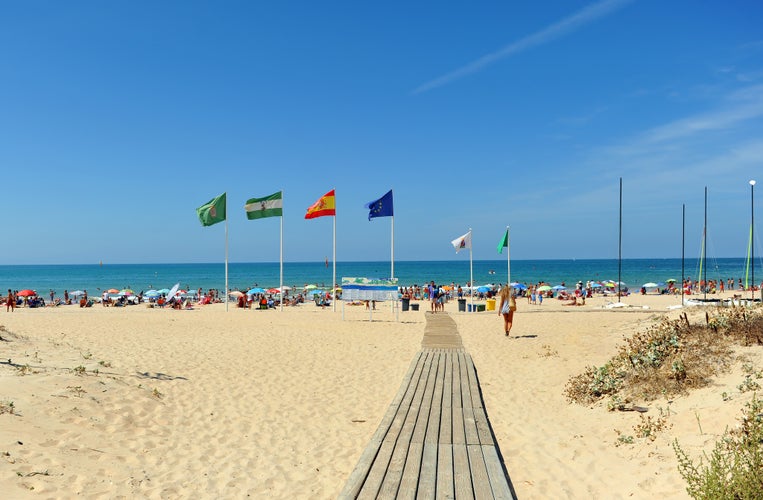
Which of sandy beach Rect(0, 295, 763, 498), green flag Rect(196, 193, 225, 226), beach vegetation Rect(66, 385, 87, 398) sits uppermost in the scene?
green flag Rect(196, 193, 225, 226)

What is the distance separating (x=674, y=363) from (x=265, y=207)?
23396 mm

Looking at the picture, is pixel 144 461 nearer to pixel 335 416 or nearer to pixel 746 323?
pixel 335 416

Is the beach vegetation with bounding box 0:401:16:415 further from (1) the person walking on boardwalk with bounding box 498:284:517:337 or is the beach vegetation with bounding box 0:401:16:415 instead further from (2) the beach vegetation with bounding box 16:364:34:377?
(1) the person walking on boardwalk with bounding box 498:284:517:337

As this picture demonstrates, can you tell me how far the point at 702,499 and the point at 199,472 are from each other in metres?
5.73

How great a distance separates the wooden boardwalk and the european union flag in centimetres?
1621

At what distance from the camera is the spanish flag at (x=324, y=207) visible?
89.9 ft

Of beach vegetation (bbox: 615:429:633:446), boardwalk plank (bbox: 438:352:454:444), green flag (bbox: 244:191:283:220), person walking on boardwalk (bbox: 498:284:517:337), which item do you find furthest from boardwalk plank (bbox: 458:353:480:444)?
green flag (bbox: 244:191:283:220)

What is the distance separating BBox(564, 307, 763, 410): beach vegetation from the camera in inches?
346

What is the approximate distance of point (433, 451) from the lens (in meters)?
6.70

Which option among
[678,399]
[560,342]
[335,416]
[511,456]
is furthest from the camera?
[560,342]

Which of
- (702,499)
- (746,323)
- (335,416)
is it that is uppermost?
(746,323)

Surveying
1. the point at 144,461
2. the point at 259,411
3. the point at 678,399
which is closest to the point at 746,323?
the point at 678,399

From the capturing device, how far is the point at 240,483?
21.2 ft

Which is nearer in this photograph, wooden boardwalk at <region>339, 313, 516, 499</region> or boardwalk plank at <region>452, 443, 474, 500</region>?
boardwalk plank at <region>452, 443, 474, 500</region>
